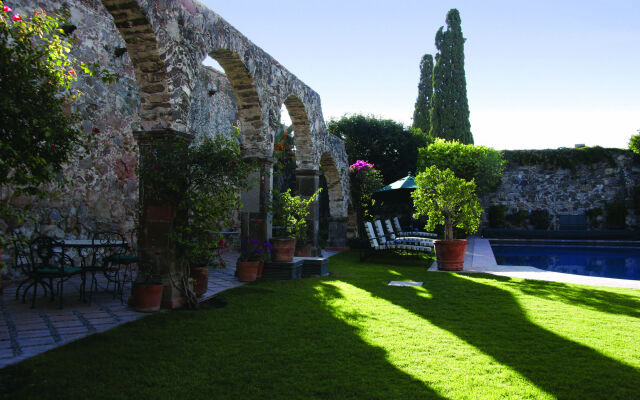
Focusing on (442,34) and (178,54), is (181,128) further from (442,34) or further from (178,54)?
(442,34)

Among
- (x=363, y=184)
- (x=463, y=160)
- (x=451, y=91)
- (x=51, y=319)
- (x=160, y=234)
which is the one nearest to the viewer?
Answer: (x=51, y=319)

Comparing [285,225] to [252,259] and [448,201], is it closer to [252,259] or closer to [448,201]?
[252,259]

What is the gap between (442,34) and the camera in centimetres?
2205

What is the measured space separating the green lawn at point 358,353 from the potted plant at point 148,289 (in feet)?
1.00

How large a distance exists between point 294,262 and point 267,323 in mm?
3214

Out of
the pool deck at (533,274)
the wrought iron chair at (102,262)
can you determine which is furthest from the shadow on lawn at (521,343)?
the wrought iron chair at (102,262)

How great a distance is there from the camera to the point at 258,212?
7.32 m

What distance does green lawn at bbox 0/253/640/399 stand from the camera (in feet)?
8.41

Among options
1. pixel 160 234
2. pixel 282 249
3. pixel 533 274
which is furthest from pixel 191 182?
pixel 533 274

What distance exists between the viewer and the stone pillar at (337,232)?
43.6ft

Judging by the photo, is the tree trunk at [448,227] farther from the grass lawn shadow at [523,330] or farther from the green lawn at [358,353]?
the green lawn at [358,353]

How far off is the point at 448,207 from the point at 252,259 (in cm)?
384

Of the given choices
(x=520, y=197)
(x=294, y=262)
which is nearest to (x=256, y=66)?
(x=294, y=262)

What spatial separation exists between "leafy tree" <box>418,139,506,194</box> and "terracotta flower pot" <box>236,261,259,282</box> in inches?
420
